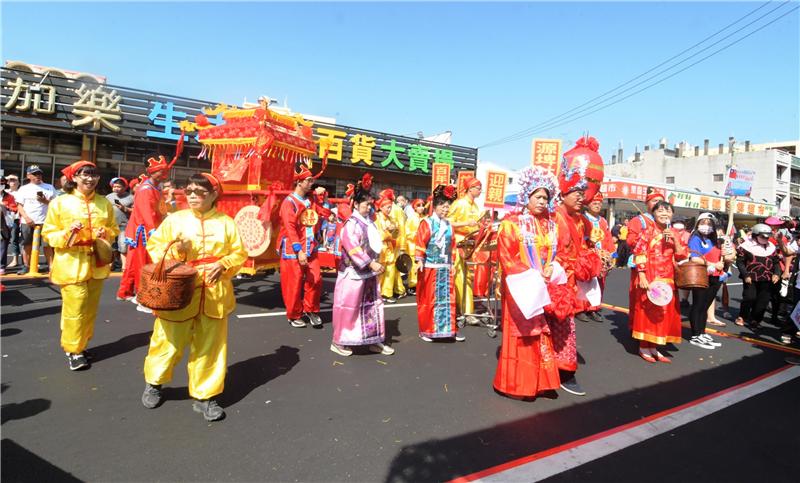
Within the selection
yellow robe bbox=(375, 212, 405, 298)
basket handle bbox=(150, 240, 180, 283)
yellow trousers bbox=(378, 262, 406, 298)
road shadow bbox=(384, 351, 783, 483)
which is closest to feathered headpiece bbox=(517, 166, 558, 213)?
road shadow bbox=(384, 351, 783, 483)

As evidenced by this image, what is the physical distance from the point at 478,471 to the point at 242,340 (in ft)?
10.2

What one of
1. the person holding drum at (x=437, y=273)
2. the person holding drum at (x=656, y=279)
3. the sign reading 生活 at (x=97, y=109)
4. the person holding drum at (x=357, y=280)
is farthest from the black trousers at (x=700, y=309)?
the sign reading 生活 at (x=97, y=109)

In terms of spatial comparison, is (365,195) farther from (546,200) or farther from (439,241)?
(546,200)

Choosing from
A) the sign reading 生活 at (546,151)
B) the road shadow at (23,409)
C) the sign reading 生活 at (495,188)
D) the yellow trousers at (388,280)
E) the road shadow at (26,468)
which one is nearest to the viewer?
the road shadow at (26,468)

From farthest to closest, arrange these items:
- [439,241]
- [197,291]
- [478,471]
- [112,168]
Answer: [112,168], [439,241], [197,291], [478,471]

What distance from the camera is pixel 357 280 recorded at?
14.1 feet

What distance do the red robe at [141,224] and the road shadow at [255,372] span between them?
2202 mm

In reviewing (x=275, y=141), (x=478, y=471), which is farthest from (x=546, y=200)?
(x=275, y=141)

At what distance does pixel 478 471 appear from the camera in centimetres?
241

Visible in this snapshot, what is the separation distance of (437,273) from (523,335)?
1.79 metres

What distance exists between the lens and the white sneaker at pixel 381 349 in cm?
448

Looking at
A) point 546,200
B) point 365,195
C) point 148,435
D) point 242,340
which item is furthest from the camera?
point 242,340

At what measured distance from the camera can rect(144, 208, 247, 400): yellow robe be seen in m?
2.84

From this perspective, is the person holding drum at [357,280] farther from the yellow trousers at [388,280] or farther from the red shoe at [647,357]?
the yellow trousers at [388,280]
